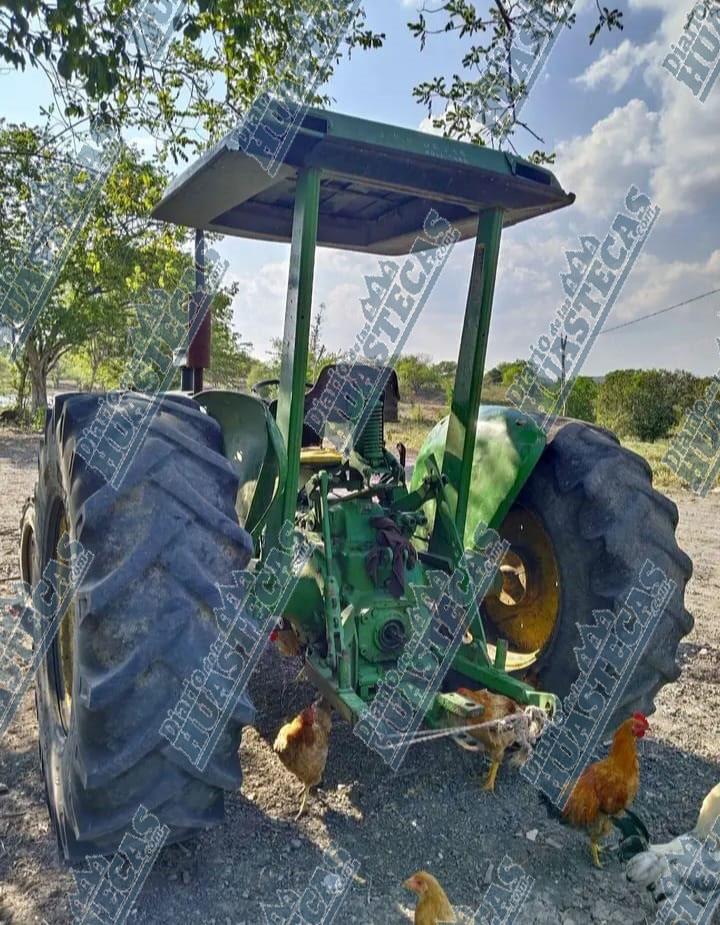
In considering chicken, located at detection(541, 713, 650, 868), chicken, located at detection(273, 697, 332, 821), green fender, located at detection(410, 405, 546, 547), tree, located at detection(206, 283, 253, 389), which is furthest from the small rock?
tree, located at detection(206, 283, 253, 389)

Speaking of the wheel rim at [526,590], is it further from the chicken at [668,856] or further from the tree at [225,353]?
the tree at [225,353]

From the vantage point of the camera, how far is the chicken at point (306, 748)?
2.57m

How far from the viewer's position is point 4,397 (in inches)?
1127

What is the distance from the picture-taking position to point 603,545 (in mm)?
2793

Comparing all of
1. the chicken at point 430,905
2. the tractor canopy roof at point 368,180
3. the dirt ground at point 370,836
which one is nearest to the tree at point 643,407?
the dirt ground at point 370,836

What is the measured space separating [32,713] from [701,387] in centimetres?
2145

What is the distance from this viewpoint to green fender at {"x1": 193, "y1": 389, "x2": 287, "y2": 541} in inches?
106

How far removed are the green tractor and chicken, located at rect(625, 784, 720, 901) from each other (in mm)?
449

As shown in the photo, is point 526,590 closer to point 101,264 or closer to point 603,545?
point 603,545

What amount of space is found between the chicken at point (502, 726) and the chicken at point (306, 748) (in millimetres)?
503

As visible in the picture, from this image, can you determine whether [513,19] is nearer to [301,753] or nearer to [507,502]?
[507,502]

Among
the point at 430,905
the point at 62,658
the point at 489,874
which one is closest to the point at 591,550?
the point at 489,874

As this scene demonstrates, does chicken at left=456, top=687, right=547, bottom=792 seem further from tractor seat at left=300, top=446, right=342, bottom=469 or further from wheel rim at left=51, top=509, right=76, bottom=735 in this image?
wheel rim at left=51, top=509, right=76, bottom=735

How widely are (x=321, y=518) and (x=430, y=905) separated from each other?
141 centimetres
